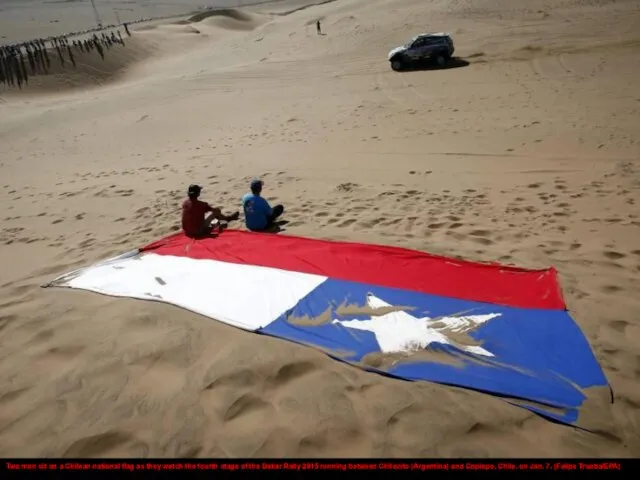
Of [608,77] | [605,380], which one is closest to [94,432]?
[605,380]

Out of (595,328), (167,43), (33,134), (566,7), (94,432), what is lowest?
(595,328)

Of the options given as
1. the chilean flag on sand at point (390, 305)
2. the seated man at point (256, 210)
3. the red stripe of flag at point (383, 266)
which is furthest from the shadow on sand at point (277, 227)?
the chilean flag on sand at point (390, 305)

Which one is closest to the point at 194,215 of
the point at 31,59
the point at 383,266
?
the point at 383,266

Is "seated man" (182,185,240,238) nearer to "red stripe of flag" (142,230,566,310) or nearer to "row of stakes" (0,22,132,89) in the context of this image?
"red stripe of flag" (142,230,566,310)

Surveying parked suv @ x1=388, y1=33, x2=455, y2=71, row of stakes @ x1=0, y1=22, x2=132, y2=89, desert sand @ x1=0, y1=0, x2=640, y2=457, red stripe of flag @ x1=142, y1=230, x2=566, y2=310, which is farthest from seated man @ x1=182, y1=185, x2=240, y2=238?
row of stakes @ x1=0, y1=22, x2=132, y2=89

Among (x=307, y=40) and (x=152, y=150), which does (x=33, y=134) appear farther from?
(x=307, y=40)
